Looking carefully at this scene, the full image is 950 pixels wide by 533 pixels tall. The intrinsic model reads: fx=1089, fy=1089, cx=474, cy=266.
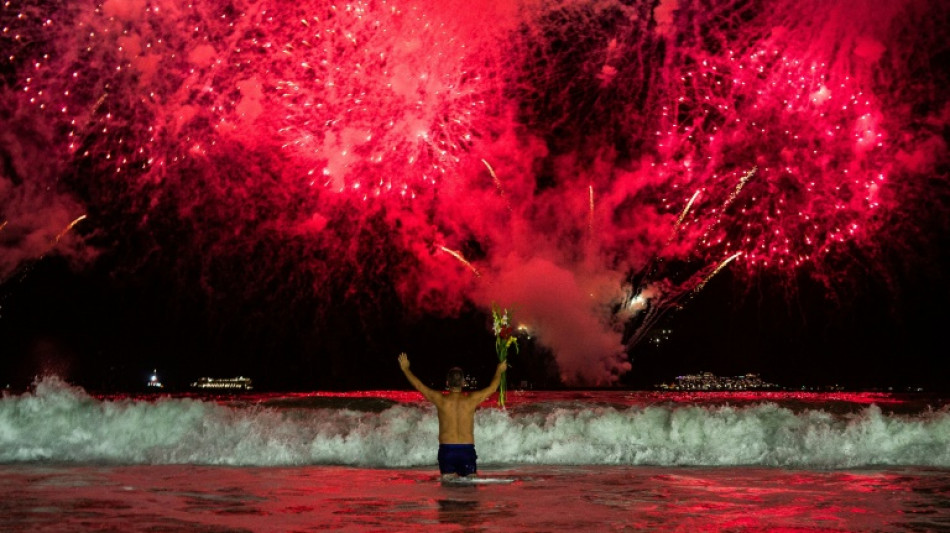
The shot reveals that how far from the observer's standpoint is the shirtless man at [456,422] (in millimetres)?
14141

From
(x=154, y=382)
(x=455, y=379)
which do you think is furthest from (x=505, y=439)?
(x=154, y=382)

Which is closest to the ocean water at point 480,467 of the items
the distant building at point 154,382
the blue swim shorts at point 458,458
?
the blue swim shorts at point 458,458

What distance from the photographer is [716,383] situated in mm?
56219

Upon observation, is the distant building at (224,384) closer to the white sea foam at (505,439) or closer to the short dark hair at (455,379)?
the white sea foam at (505,439)

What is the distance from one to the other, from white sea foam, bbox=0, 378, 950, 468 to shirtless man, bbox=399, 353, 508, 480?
3424 millimetres

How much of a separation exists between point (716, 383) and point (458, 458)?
44.0 meters

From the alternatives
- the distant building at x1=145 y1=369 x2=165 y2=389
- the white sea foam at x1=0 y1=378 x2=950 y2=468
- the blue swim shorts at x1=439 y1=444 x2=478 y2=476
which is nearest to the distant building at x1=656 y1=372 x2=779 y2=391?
the distant building at x1=145 y1=369 x2=165 y2=389

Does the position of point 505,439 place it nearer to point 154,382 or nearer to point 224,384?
point 224,384

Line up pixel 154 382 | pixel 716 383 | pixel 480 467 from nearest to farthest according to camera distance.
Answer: pixel 480 467 → pixel 716 383 → pixel 154 382

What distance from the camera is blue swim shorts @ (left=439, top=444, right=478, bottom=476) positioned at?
14.2 meters

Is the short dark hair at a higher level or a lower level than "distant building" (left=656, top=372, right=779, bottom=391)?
higher

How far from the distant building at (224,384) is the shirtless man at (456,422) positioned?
146 ft

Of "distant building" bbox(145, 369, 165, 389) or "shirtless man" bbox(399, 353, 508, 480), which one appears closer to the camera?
"shirtless man" bbox(399, 353, 508, 480)

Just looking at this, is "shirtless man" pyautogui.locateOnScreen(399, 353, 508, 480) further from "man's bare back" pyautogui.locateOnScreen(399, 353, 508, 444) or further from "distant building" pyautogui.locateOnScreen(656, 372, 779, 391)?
"distant building" pyautogui.locateOnScreen(656, 372, 779, 391)
